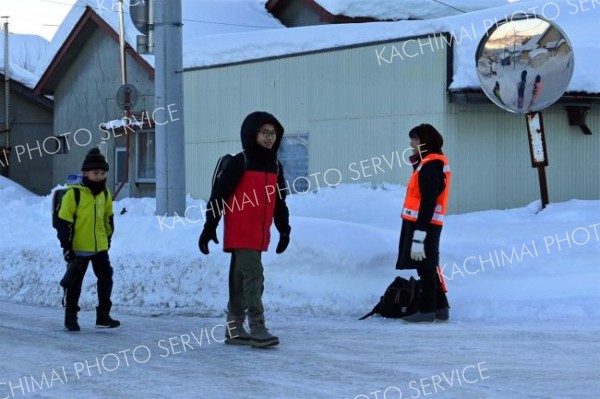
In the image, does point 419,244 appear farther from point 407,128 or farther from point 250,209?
point 407,128

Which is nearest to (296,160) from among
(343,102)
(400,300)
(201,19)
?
(343,102)

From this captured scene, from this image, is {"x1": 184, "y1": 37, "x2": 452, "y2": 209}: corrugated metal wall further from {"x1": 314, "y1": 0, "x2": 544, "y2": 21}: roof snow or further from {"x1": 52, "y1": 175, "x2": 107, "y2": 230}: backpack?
{"x1": 52, "y1": 175, "x2": 107, "y2": 230}: backpack

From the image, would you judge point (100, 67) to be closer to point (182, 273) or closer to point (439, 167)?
point (182, 273)

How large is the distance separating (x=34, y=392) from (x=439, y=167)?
14.4ft

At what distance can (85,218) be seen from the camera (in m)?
9.67

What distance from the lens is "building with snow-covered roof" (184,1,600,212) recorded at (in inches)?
661

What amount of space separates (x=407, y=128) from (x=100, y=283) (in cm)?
846

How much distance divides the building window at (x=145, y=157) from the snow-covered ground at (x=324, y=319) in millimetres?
11655

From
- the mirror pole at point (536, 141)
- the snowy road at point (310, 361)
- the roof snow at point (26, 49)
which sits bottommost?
the snowy road at point (310, 361)

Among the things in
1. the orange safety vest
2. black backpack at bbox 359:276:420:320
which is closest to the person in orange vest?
the orange safety vest

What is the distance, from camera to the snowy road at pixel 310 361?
6.92m

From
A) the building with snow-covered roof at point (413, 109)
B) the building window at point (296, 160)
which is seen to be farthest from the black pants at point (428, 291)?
the building window at point (296, 160)

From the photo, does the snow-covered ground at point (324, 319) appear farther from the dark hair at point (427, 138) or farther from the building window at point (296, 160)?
the building window at point (296, 160)

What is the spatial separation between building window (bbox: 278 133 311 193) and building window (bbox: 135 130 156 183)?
8586 millimetres
